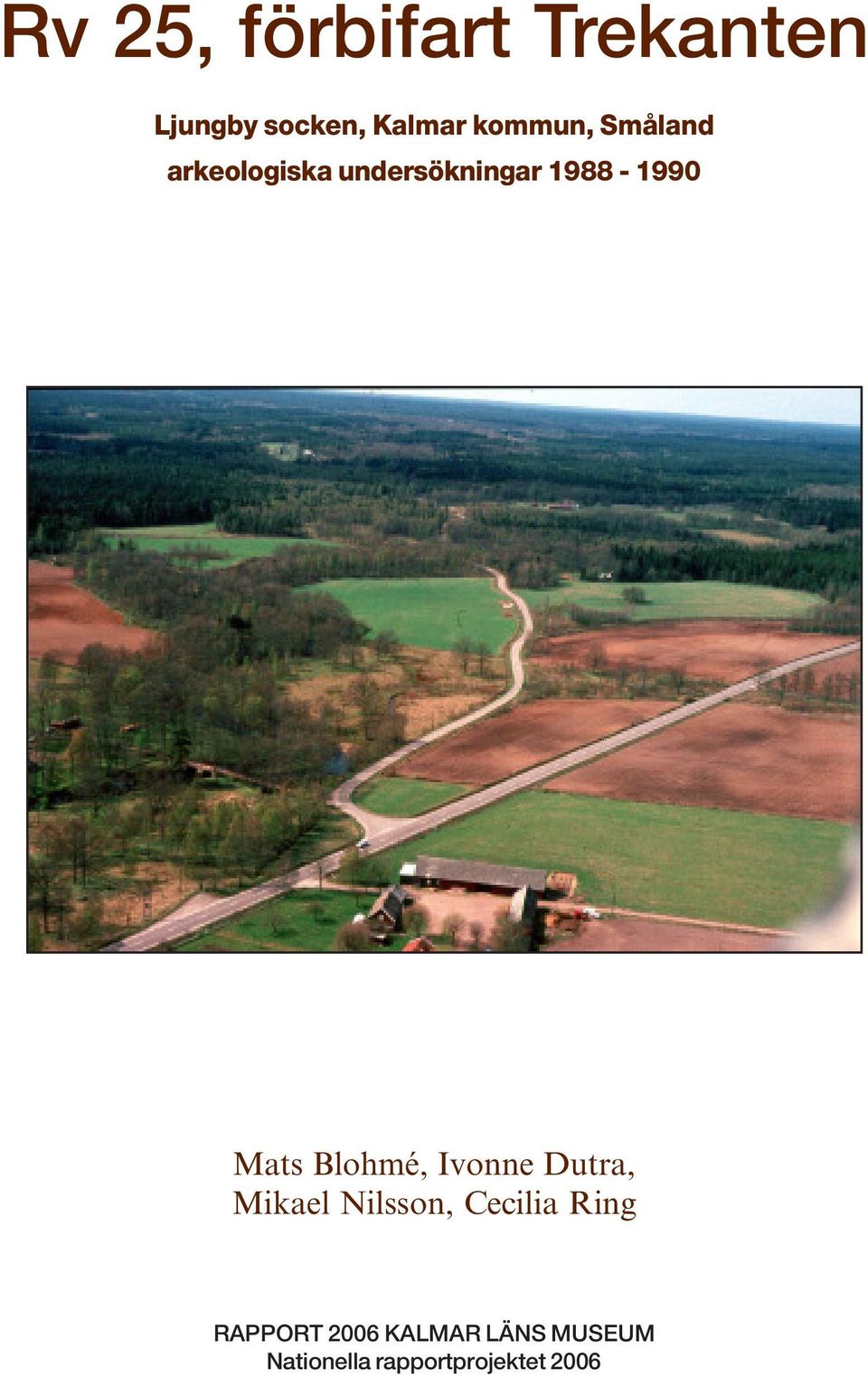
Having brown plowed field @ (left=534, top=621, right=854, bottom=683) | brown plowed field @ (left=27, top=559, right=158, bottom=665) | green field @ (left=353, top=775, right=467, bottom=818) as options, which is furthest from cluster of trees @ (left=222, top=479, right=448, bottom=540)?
green field @ (left=353, top=775, right=467, bottom=818)

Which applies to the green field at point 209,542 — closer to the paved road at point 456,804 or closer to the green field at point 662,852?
the paved road at point 456,804

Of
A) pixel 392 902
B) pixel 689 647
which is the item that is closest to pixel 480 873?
pixel 392 902

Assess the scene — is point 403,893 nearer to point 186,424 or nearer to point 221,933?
point 221,933

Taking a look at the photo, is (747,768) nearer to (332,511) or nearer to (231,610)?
(332,511)

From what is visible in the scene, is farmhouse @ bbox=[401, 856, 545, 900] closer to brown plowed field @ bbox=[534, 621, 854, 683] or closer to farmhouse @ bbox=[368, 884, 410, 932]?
farmhouse @ bbox=[368, 884, 410, 932]
